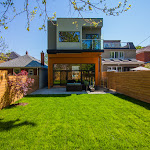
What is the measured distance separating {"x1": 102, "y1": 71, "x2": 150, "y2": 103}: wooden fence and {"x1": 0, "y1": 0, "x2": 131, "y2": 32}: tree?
4.14 metres

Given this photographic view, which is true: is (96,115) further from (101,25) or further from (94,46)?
(101,25)

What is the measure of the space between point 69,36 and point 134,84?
8.56 metres

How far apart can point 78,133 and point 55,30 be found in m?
13.0

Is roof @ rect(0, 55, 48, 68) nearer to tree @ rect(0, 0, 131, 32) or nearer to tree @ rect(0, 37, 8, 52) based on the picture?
tree @ rect(0, 37, 8, 52)

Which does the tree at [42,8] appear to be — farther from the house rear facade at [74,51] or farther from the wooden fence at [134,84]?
the house rear facade at [74,51]

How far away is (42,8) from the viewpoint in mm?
4191

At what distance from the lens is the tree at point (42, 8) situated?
3.88m

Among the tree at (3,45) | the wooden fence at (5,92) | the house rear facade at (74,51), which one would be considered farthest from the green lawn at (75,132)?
the tree at (3,45)

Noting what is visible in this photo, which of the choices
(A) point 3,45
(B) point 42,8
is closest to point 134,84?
(B) point 42,8

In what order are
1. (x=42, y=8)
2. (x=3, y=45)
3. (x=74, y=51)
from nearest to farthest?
(x=42, y=8) < (x=74, y=51) < (x=3, y=45)

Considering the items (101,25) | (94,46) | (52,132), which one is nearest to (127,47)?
(101,25)

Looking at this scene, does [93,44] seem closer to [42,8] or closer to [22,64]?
[42,8]

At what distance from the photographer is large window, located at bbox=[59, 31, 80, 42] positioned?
40.5 feet

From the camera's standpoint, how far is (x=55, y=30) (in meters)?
13.6
